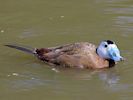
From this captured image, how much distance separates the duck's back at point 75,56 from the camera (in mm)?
8648

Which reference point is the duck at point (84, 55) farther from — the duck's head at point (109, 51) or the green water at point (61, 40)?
the green water at point (61, 40)

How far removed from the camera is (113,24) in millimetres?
10172

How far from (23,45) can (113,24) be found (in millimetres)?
1614

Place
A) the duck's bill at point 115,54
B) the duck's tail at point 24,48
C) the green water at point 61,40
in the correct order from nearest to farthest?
the green water at point 61,40, the duck's bill at point 115,54, the duck's tail at point 24,48

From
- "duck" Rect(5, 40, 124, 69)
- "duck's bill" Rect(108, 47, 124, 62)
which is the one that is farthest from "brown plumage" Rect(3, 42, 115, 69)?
"duck's bill" Rect(108, 47, 124, 62)

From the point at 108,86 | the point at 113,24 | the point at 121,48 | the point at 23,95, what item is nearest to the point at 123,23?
the point at 113,24

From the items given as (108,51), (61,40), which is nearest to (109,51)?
(108,51)

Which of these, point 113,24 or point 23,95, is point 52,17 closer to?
point 113,24

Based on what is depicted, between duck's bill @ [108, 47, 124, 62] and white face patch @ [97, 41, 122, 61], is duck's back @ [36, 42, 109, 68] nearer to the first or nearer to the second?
white face patch @ [97, 41, 122, 61]

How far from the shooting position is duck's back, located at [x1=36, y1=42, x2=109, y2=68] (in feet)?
28.4

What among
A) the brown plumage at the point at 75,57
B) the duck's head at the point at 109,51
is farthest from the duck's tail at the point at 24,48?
the duck's head at the point at 109,51

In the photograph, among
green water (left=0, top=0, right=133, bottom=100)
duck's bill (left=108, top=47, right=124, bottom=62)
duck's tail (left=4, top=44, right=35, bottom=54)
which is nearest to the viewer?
green water (left=0, top=0, right=133, bottom=100)

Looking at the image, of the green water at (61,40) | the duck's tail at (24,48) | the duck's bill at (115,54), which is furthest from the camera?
the duck's tail at (24,48)

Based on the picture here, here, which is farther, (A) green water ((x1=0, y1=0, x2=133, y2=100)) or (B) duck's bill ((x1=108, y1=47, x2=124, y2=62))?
(B) duck's bill ((x1=108, y1=47, x2=124, y2=62))
